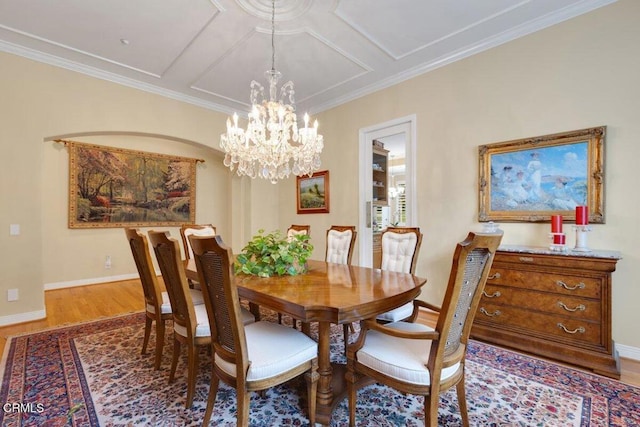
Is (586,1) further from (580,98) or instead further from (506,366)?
(506,366)

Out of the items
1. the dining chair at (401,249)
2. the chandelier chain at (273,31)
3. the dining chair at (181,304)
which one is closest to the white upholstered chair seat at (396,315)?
the dining chair at (401,249)

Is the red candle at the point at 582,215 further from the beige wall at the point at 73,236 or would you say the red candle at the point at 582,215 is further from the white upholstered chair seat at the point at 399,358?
the beige wall at the point at 73,236

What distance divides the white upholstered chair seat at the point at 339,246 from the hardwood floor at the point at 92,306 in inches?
49.0

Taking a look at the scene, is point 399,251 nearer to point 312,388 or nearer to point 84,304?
point 312,388

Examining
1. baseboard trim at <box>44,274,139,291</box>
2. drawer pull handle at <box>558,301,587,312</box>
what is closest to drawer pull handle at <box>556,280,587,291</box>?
drawer pull handle at <box>558,301,587,312</box>

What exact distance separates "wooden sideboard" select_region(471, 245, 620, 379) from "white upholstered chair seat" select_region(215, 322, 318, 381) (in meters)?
1.89

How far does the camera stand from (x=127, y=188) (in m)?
5.25

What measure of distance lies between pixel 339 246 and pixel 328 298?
1.53m

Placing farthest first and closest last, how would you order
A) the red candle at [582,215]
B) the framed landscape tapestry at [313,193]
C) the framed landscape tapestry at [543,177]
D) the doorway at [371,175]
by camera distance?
the framed landscape tapestry at [313,193] → the doorway at [371,175] → the framed landscape tapestry at [543,177] → the red candle at [582,215]

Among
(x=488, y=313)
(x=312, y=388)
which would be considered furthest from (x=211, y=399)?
(x=488, y=313)

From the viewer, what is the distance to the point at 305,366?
1550 mm

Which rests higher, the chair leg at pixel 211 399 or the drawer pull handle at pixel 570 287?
the drawer pull handle at pixel 570 287

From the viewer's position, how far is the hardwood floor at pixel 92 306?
265 centimetres

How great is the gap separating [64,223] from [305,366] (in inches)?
206
